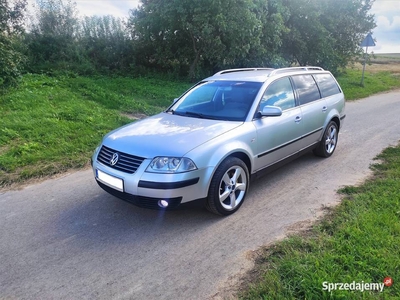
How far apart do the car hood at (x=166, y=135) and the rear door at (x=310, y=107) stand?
4.92 feet

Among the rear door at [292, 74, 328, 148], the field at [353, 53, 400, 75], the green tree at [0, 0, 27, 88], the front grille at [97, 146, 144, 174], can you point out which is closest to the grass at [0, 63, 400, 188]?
the green tree at [0, 0, 27, 88]

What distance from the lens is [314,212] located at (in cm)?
354

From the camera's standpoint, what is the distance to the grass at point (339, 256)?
90.4 inches

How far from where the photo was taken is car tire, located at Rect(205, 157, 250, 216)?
3340 millimetres

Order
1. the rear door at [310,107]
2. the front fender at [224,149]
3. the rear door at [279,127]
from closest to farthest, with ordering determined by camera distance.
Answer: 1. the front fender at [224,149]
2. the rear door at [279,127]
3. the rear door at [310,107]

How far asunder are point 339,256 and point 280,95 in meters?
2.44

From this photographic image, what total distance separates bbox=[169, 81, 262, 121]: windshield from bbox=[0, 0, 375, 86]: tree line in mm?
7909

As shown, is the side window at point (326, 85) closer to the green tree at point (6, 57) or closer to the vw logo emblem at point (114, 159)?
the vw logo emblem at point (114, 159)

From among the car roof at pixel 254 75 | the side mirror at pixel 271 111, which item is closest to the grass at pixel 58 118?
the car roof at pixel 254 75

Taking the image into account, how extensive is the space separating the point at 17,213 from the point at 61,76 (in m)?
9.25

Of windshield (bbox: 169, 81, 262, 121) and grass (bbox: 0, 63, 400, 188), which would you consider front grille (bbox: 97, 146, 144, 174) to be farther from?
grass (bbox: 0, 63, 400, 188)

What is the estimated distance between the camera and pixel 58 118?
7.09 m

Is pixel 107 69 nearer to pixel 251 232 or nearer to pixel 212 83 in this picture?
pixel 212 83

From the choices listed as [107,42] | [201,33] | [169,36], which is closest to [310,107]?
[201,33]
